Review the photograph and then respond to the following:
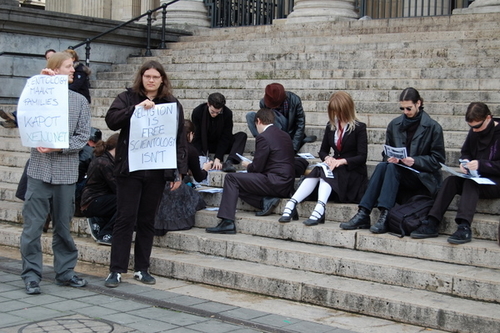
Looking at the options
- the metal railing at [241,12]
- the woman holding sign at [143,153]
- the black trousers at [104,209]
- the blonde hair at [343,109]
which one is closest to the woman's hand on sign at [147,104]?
the woman holding sign at [143,153]

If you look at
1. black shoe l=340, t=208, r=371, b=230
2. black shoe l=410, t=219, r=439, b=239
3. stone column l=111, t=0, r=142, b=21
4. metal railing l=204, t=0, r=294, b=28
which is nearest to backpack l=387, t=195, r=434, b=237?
black shoe l=410, t=219, r=439, b=239

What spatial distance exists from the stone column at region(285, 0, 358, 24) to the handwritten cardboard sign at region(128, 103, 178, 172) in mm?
8881

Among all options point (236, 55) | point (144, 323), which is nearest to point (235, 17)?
point (236, 55)

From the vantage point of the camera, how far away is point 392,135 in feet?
26.3

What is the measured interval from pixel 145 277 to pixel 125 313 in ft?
3.45

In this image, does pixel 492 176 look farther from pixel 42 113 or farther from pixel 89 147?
pixel 89 147

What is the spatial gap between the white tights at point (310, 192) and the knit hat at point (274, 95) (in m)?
1.65

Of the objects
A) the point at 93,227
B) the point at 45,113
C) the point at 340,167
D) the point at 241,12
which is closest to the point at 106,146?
the point at 93,227

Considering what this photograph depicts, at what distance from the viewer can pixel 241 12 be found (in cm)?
1908

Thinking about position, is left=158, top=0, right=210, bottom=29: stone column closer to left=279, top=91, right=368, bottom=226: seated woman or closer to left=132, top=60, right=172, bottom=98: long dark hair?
left=279, top=91, right=368, bottom=226: seated woman

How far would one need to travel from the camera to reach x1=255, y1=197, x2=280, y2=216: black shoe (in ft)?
27.7

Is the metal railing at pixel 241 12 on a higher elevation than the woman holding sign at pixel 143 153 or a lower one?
higher

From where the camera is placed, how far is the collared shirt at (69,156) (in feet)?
22.5

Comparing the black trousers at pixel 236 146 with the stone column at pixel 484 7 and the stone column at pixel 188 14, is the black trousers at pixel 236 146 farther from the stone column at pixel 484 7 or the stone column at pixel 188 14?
the stone column at pixel 188 14
